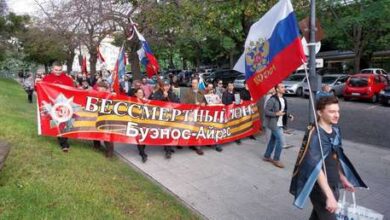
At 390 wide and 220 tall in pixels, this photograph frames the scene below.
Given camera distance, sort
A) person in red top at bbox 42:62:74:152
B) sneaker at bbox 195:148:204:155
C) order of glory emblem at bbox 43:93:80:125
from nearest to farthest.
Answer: order of glory emblem at bbox 43:93:80:125
person in red top at bbox 42:62:74:152
sneaker at bbox 195:148:204:155

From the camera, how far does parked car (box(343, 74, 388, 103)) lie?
22484 millimetres

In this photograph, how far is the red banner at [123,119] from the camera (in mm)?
7973

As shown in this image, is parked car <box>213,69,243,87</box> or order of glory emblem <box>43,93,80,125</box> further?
parked car <box>213,69,243,87</box>

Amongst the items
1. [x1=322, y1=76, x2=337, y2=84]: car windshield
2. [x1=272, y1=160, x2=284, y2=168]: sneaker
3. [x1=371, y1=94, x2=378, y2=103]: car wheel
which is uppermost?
[x1=322, y1=76, x2=337, y2=84]: car windshield

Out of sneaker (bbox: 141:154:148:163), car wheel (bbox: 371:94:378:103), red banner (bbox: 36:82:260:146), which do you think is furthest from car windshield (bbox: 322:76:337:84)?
sneaker (bbox: 141:154:148:163)

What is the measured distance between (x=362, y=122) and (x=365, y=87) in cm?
832

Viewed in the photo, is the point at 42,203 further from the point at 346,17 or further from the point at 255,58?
the point at 346,17

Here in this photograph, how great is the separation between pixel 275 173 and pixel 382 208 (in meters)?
2.18

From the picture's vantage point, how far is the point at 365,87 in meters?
22.6

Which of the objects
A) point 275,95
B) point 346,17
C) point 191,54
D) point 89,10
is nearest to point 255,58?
point 275,95

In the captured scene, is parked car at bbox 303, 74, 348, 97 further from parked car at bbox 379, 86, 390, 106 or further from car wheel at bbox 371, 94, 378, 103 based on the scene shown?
parked car at bbox 379, 86, 390, 106

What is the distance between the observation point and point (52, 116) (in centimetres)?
796

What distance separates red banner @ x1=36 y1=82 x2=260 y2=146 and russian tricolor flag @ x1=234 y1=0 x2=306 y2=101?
255 centimetres

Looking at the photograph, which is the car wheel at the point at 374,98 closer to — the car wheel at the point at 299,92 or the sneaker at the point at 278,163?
the car wheel at the point at 299,92
